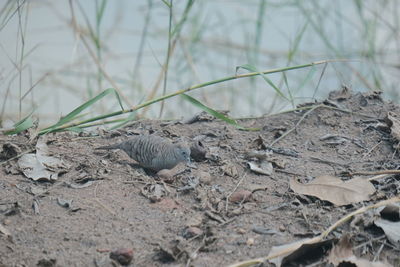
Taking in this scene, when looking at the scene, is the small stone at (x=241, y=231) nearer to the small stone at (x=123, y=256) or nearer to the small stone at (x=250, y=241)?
the small stone at (x=250, y=241)

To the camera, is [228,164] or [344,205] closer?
[344,205]

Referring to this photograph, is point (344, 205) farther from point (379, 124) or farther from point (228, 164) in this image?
point (379, 124)

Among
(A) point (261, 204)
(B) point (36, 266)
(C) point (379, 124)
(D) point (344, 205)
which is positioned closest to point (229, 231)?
(A) point (261, 204)

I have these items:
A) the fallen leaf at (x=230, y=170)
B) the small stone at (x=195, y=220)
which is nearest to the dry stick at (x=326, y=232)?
the small stone at (x=195, y=220)

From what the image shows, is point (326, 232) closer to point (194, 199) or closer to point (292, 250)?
point (292, 250)

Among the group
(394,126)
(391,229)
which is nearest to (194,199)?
(391,229)
